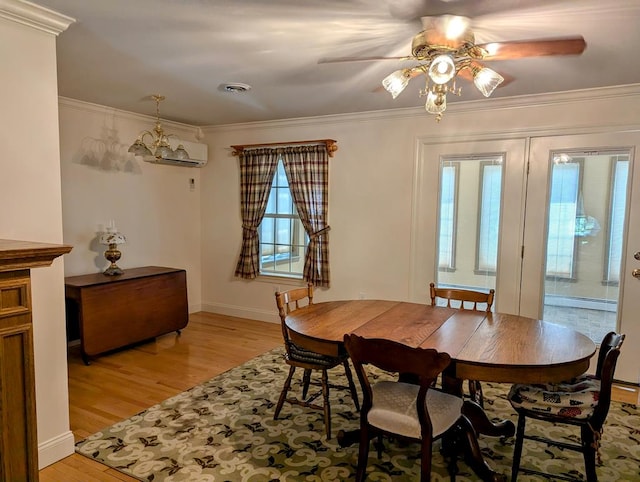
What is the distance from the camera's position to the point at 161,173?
4910 millimetres

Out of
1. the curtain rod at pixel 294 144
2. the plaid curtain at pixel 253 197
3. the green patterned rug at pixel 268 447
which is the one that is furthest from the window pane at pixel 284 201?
the green patterned rug at pixel 268 447

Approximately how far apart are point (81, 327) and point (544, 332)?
3.45 m

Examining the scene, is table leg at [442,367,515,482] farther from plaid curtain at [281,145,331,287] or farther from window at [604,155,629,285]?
plaid curtain at [281,145,331,287]

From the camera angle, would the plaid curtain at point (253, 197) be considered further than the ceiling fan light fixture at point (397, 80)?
Yes

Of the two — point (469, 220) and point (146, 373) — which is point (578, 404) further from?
point (146, 373)

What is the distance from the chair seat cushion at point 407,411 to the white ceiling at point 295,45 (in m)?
1.84

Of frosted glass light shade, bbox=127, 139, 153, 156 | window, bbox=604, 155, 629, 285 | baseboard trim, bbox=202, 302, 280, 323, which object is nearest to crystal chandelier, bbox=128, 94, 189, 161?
frosted glass light shade, bbox=127, 139, 153, 156

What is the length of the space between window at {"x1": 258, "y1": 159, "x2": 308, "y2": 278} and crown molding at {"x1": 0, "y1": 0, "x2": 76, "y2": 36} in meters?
2.79

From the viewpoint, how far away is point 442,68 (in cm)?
203

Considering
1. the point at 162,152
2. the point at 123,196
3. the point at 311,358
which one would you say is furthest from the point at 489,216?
the point at 123,196

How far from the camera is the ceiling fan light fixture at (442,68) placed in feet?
6.62

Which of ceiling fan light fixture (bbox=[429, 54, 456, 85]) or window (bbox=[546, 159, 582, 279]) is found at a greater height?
ceiling fan light fixture (bbox=[429, 54, 456, 85])

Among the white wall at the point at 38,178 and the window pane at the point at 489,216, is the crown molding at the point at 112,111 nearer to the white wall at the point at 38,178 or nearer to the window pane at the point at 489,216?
the white wall at the point at 38,178

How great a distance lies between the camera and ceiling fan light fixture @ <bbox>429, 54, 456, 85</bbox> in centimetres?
202
